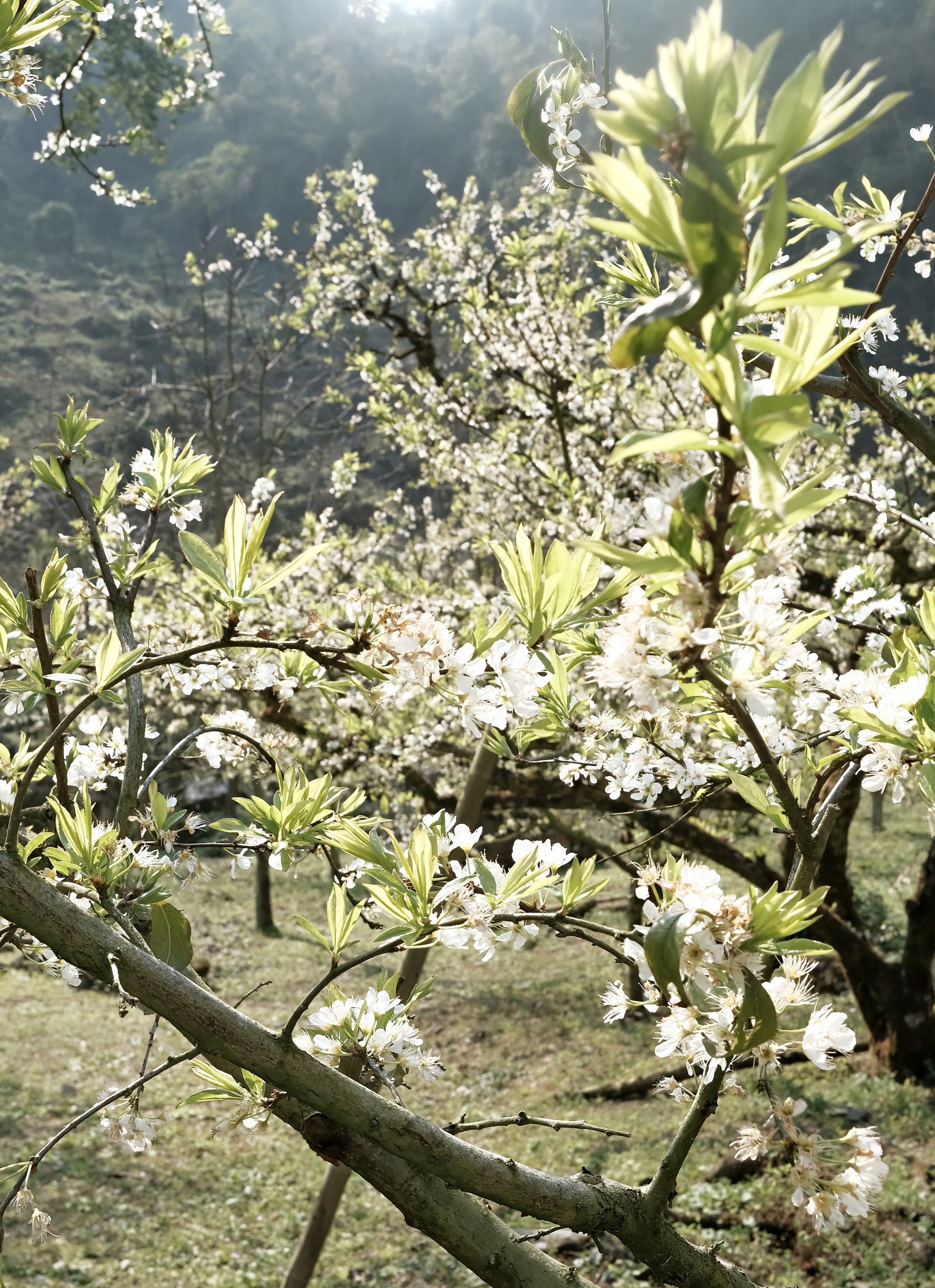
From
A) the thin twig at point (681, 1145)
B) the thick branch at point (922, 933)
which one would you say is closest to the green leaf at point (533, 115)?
the thin twig at point (681, 1145)

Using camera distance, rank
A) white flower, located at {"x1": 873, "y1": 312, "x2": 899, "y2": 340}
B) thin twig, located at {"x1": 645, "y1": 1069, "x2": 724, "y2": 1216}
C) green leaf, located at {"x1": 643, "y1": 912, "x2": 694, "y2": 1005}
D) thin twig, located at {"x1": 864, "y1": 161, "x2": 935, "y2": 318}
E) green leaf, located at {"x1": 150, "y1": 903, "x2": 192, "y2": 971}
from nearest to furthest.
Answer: green leaf, located at {"x1": 643, "y1": 912, "x2": 694, "y2": 1005}, thin twig, located at {"x1": 645, "y1": 1069, "x2": 724, "y2": 1216}, green leaf, located at {"x1": 150, "y1": 903, "x2": 192, "y2": 971}, thin twig, located at {"x1": 864, "y1": 161, "x2": 935, "y2": 318}, white flower, located at {"x1": 873, "y1": 312, "x2": 899, "y2": 340}

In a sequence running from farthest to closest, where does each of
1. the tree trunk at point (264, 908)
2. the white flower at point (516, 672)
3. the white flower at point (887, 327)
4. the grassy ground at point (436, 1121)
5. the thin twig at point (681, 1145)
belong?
the tree trunk at point (264, 908) < the grassy ground at point (436, 1121) < the white flower at point (887, 327) < the white flower at point (516, 672) < the thin twig at point (681, 1145)

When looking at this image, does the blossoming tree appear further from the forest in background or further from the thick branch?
the forest in background

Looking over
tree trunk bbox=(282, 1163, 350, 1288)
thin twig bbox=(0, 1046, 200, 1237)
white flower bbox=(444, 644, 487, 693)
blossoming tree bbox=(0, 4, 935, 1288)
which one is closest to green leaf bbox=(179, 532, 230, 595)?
blossoming tree bbox=(0, 4, 935, 1288)

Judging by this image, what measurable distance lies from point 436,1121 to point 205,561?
6542 mm

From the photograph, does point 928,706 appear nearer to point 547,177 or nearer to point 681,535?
point 681,535

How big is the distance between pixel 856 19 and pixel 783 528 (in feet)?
148

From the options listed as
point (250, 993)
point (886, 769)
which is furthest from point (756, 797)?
point (250, 993)

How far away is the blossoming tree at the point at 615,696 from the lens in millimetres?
460

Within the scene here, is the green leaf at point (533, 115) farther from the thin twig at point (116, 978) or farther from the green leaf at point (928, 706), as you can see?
the thin twig at point (116, 978)

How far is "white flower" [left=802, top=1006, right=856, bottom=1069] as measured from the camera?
2.43 feet

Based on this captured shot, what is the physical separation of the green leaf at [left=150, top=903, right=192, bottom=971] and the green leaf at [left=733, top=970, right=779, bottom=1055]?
0.63 m

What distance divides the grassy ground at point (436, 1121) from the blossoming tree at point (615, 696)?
2943 millimetres

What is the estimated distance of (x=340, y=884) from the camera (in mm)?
1101
